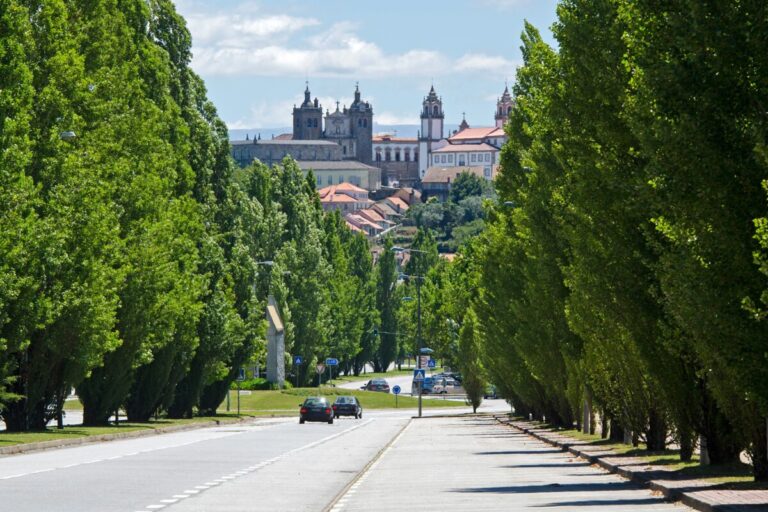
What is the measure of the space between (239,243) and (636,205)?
45665mm

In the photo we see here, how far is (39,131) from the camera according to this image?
43.1 metres

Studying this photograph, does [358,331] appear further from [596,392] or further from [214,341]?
[596,392]

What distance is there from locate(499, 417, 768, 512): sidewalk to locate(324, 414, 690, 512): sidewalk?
20 centimetres

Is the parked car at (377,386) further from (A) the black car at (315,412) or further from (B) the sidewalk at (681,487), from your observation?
(B) the sidewalk at (681,487)

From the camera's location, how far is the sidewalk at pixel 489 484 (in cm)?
2081

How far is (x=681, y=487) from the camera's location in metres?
22.1

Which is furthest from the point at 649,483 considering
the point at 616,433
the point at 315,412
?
the point at 315,412

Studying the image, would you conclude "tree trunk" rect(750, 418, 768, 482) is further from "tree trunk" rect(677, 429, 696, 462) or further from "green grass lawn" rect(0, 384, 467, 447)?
"green grass lawn" rect(0, 384, 467, 447)

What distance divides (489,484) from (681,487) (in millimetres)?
4647

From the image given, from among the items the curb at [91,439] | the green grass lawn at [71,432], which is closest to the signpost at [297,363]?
the curb at [91,439]

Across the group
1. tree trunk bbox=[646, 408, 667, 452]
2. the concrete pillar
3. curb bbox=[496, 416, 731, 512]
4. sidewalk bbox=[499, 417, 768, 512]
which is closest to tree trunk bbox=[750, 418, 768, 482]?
sidewalk bbox=[499, 417, 768, 512]

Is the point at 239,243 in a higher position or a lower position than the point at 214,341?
higher

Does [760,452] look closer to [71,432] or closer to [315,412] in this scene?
[71,432]

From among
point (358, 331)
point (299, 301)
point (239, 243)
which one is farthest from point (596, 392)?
point (358, 331)
